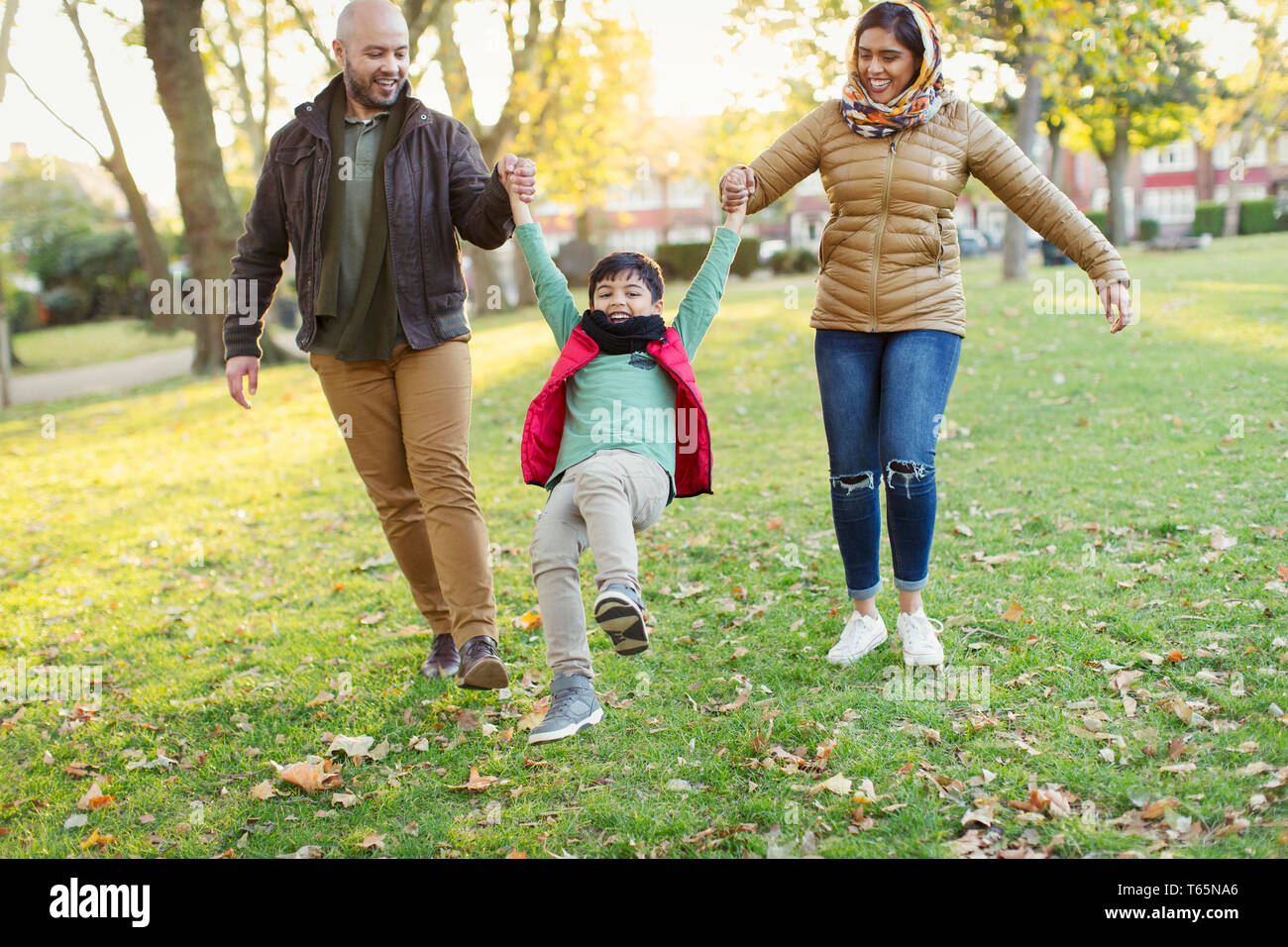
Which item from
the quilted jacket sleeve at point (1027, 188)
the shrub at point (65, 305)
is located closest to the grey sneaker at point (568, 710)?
the quilted jacket sleeve at point (1027, 188)

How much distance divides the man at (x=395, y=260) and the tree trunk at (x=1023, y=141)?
56.2ft

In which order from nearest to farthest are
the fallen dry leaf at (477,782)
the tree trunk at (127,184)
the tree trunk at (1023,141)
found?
the fallen dry leaf at (477,782), the tree trunk at (1023,141), the tree trunk at (127,184)

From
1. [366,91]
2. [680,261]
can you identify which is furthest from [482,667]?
[680,261]

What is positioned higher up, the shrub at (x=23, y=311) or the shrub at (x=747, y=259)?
the shrub at (x=747, y=259)

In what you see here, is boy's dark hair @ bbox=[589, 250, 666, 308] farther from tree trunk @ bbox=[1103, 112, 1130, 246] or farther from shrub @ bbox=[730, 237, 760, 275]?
tree trunk @ bbox=[1103, 112, 1130, 246]

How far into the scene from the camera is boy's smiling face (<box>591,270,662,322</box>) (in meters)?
3.89

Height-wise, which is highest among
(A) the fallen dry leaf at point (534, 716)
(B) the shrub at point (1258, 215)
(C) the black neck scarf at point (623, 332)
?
(B) the shrub at point (1258, 215)

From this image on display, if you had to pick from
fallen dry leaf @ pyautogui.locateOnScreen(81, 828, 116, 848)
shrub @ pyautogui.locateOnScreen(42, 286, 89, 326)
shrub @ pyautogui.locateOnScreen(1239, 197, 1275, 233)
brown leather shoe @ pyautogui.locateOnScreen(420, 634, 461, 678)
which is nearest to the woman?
brown leather shoe @ pyautogui.locateOnScreen(420, 634, 461, 678)

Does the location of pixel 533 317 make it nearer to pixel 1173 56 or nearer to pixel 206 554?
pixel 206 554

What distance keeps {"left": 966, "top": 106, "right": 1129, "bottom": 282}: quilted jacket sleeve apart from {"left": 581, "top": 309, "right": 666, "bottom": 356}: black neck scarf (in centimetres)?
137

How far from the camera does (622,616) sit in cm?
326

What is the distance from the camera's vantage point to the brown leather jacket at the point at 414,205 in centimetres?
406

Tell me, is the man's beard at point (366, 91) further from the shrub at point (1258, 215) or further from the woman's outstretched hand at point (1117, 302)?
the shrub at point (1258, 215)

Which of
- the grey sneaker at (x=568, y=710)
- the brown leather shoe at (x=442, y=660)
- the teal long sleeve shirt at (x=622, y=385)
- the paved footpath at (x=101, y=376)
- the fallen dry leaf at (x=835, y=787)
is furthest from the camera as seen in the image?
the paved footpath at (x=101, y=376)
